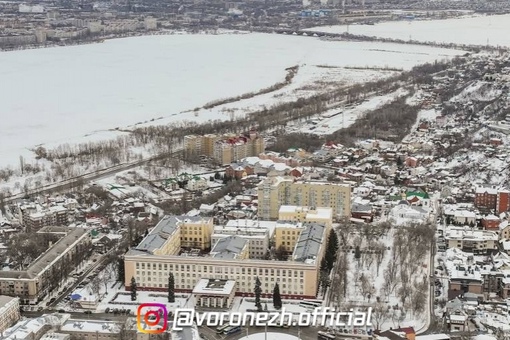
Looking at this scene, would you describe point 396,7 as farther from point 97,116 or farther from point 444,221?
point 444,221

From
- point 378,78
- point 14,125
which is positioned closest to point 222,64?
point 378,78

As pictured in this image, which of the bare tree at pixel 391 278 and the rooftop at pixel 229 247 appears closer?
the bare tree at pixel 391 278

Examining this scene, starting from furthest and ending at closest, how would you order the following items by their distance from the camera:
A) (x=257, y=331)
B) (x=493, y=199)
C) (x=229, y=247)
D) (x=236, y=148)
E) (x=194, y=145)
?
(x=194, y=145)
(x=236, y=148)
(x=493, y=199)
(x=229, y=247)
(x=257, y=331)

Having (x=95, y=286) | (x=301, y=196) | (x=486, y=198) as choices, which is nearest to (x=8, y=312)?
(x=95, y=286)

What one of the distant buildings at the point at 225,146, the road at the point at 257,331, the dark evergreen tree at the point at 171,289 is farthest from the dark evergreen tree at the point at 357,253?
the distant buildings at the point at 225,146

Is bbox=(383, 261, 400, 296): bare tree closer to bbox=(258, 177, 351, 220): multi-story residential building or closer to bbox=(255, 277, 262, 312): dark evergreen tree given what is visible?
bbox=(255, 277, 262, 312): dark evergreen tree

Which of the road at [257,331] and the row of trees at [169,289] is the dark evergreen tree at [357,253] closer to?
the road at [257,331]

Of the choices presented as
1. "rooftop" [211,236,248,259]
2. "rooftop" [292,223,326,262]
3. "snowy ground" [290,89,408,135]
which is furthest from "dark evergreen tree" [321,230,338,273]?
"snowy ground" [290,89,408,135]

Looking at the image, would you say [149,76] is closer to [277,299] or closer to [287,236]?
[287,236]
